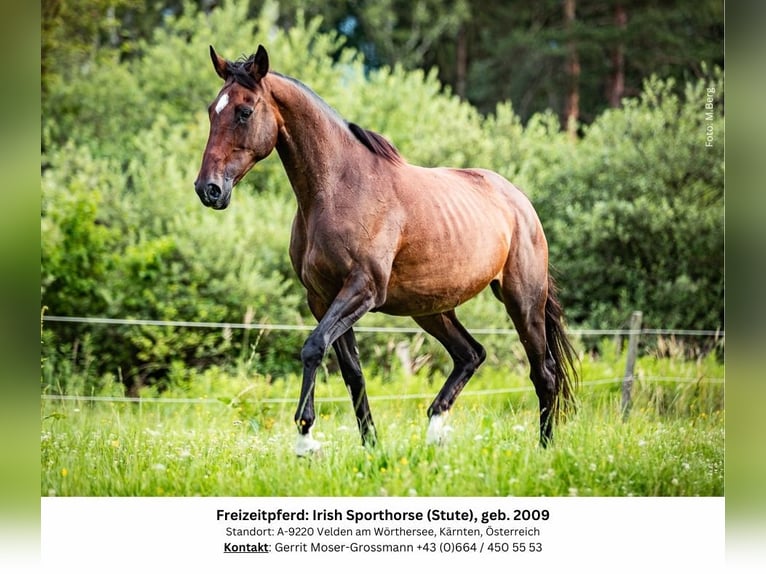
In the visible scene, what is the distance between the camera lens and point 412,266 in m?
5.00

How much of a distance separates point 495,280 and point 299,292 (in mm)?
5321

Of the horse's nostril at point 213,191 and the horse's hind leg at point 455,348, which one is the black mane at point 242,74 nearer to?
the horse's nostril at point 213,191

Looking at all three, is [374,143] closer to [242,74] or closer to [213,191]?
[242,74]

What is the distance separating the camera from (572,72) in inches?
561

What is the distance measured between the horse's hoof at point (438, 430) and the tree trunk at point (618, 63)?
9260 millimetres

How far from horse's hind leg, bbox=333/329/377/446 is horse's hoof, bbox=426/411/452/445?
394mm

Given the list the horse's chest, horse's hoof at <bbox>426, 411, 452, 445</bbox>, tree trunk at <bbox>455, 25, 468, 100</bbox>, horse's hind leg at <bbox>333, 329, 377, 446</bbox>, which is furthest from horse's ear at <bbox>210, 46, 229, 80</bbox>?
tree trunk at <bbox>455, 25, 468, 100</bbox>

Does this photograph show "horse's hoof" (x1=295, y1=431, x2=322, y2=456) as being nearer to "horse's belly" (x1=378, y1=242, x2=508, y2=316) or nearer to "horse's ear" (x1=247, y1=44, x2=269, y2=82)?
"horse's belly" (x1=378, y1=242, x2=508, y2=316)

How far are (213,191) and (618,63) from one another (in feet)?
35.2

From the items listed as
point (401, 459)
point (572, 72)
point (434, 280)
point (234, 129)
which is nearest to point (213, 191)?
point (234, 129)

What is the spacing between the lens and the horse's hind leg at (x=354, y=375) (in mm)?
5105

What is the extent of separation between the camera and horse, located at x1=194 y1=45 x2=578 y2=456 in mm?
4535
